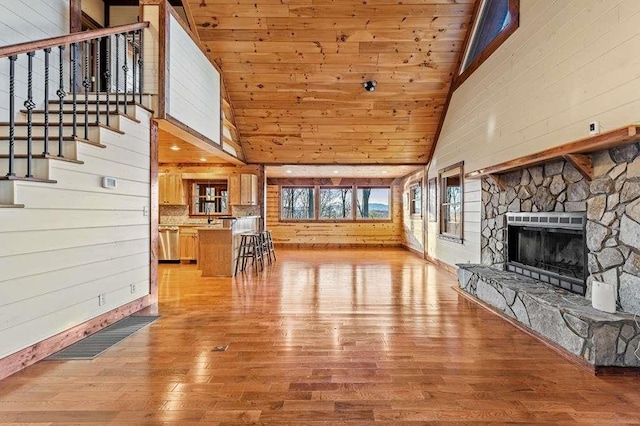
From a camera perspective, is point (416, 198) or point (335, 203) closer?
point (416, 198)

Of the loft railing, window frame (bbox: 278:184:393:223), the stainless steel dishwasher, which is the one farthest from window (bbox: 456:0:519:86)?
the stainless steel dishwasher

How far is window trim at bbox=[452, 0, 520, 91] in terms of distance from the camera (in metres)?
4.12

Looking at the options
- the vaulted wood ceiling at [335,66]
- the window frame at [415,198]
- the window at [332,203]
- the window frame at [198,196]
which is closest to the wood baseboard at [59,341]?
the vaulted wood ceiling at [335,66]

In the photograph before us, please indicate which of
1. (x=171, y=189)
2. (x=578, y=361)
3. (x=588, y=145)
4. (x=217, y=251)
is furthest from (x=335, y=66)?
(x=578, y=361)

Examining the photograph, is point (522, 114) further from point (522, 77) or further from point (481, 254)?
point (481, 254)

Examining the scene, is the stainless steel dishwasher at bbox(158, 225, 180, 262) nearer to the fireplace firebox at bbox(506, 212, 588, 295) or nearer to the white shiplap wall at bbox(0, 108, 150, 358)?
the white shiplap wall at bbox(0, 108, 150, 358)

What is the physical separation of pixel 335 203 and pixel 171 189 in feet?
17.6

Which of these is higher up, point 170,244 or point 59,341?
point 170,244

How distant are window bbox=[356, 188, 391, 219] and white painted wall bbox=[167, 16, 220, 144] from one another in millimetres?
6529

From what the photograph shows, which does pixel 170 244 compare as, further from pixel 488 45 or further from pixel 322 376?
pixel 488 45

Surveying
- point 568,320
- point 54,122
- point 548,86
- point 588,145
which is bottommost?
point 568,320

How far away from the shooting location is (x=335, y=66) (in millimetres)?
5625

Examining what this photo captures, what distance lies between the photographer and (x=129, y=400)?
209 centimetres

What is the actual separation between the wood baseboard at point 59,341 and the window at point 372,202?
27.7 ft
